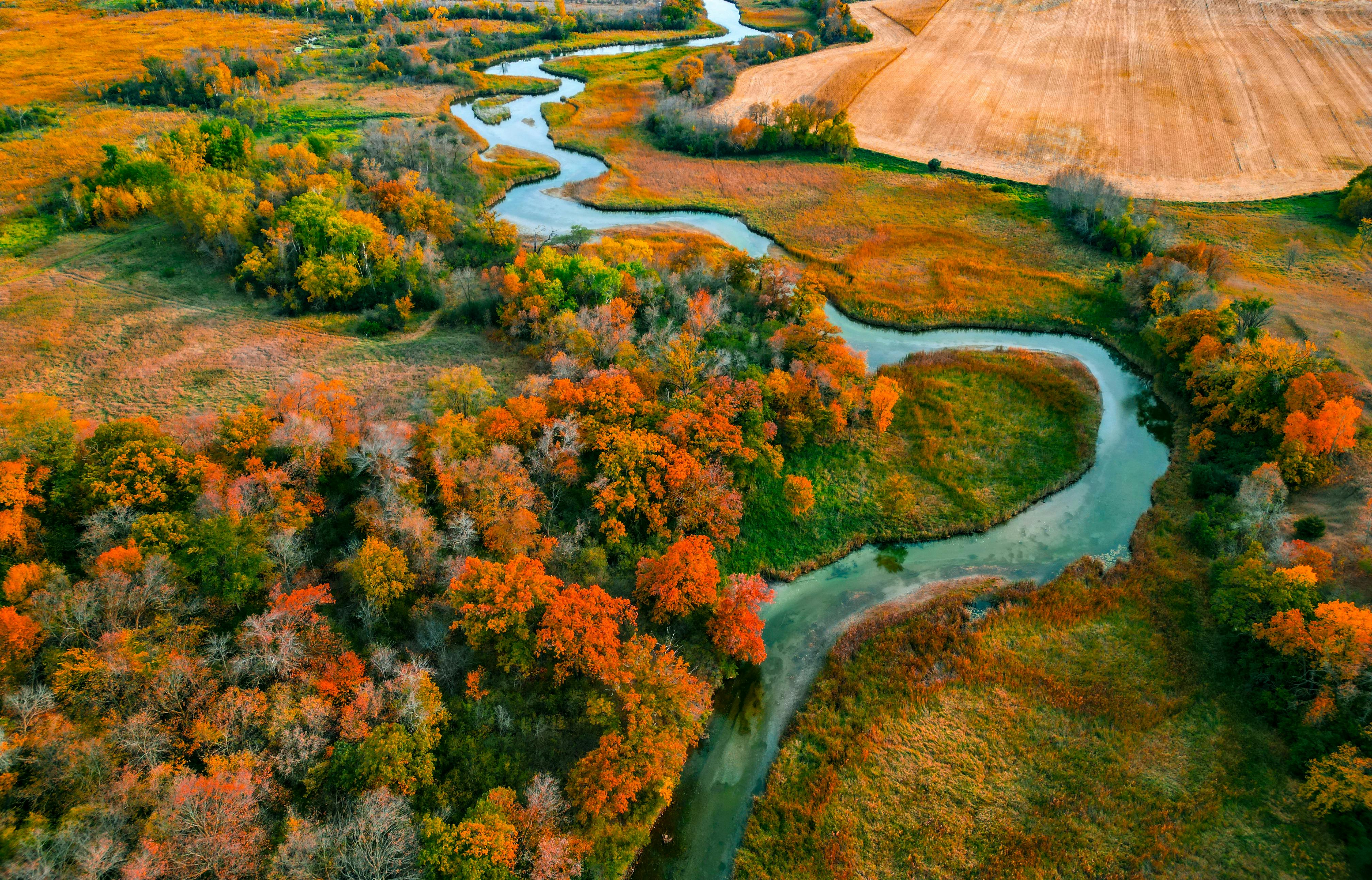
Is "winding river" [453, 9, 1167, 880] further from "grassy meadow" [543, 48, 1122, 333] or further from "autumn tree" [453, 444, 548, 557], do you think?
"autumn tree" [453, 444, 548, 557]

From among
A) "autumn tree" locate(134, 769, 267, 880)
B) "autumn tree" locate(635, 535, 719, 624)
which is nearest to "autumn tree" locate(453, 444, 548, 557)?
"autumn tree" locate(635, 535, 719, 624)

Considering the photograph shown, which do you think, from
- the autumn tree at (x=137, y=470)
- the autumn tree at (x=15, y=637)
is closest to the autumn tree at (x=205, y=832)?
the autumn tree at (x=15, y=637)

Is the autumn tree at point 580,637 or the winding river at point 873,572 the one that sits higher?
the autumn tree at point 580,637

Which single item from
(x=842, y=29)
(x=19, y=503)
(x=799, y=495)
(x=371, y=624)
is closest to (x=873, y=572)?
(x=799, y=495)

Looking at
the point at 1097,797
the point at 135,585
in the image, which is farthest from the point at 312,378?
the point at 1097,797

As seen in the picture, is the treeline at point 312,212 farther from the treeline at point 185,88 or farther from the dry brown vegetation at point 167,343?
the treeline at point 185,88

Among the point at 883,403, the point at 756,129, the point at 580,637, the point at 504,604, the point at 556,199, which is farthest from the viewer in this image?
the point at 756,129

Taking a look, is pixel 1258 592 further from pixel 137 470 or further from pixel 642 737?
pixel 137 470
